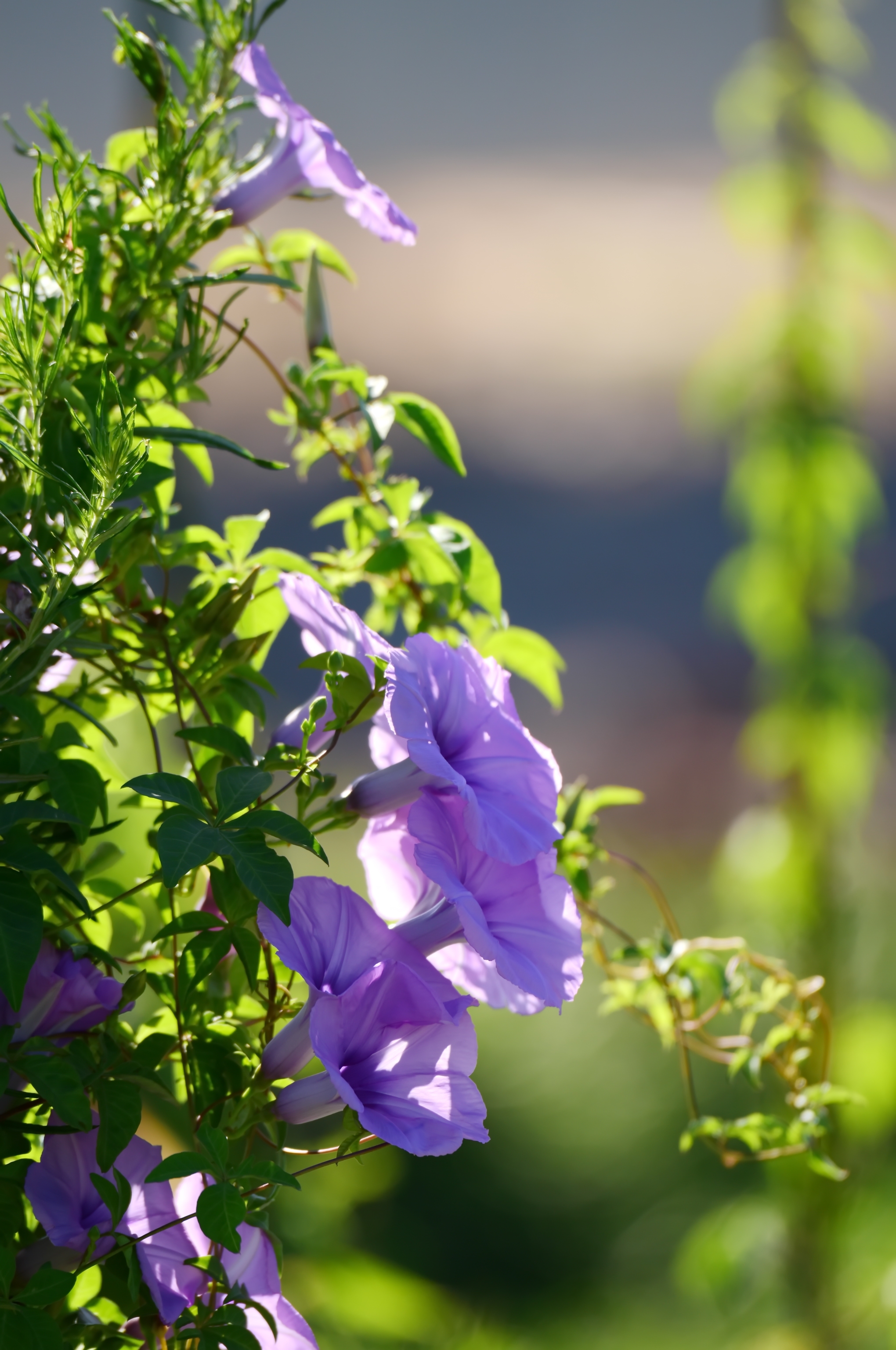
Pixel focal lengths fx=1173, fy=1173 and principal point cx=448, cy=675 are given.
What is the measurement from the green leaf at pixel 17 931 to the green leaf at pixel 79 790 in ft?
0.12

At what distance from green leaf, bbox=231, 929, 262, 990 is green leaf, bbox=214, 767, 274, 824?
36 mm

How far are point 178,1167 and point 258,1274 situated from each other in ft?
0.27

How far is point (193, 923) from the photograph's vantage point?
338mm

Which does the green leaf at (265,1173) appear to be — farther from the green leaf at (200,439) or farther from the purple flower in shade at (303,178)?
the purple flower in shade at (303,178)

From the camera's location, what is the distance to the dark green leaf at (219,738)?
0.36m

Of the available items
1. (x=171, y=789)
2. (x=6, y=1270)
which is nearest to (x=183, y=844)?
(x=171, y=789)

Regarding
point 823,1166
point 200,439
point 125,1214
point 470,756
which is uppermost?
point 200,439

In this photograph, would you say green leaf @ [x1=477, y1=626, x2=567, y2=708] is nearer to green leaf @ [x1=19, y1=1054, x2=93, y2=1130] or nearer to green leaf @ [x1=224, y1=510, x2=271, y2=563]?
green leaf @ [x1=224, y1=510, x2=271, y2=563]

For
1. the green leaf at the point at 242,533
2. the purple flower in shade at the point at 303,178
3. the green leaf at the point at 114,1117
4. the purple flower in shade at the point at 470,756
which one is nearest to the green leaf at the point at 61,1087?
the green leaf at the point at 114,1117

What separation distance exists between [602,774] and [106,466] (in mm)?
4455

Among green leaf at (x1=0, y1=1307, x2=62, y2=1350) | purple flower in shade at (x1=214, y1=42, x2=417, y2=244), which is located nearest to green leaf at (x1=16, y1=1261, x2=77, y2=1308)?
green leaf at (x1=0, y1=1307, x2=62, y2=1350)

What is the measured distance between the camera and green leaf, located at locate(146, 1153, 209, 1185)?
30 cm

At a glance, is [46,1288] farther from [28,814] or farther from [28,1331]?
[28,814]

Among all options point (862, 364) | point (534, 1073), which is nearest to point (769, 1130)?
point (862, 364)
